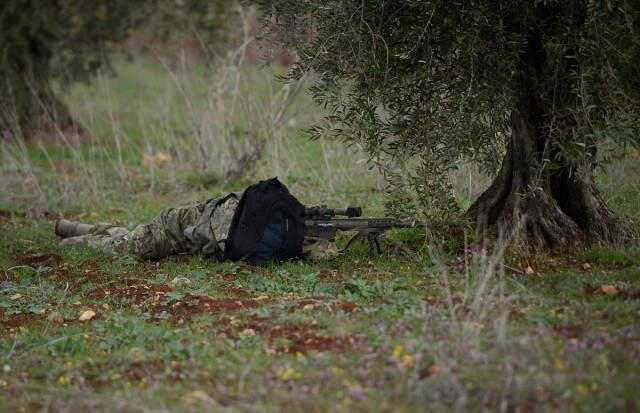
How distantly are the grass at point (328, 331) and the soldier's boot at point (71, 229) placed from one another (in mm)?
206

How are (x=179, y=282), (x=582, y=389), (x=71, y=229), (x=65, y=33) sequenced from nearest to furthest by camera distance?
(x=582, y=389) < (x=179, y=282) < (x=71, y=229) < (x=65, y=33)

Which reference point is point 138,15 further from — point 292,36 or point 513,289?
point 513,289

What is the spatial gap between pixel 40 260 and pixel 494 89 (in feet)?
14.1

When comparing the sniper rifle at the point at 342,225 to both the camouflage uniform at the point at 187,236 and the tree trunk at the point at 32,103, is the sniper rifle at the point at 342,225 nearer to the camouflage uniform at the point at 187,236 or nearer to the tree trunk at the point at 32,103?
the camouflage uniform at the point at 187,236

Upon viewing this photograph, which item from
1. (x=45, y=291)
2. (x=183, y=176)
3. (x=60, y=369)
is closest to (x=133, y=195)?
(x=183, y=176)

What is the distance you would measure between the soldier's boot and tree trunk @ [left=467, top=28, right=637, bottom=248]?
3.91 m

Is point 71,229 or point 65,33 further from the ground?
point 65,33

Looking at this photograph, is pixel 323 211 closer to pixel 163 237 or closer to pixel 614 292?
pixel 163 237

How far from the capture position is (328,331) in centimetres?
456

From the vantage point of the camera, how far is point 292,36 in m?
6.14

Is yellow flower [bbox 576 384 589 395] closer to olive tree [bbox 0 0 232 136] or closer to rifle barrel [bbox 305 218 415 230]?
rifle barrel [bbox 305 218 415 230]

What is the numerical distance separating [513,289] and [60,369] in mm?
2883

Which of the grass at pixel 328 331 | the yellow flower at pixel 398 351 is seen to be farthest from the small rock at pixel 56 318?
the yellow flower at pixel 398 351

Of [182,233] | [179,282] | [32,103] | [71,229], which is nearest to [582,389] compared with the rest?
[179,282]
